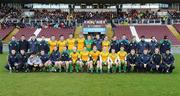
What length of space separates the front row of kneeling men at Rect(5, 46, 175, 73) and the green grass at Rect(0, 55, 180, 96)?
0.47m

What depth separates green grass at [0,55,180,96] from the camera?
11695mm

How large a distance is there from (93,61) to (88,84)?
3085mm

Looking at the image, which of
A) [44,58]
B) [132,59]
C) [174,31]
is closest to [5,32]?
[174,31]

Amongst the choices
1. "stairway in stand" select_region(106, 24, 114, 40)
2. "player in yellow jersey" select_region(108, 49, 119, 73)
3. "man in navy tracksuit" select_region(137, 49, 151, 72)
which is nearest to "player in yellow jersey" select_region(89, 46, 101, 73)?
"player in yellow jersey" select_region(108, 49, 119, 73)

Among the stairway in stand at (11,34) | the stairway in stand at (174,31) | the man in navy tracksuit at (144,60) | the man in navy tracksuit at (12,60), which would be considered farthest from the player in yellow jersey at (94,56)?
the stairway in stand at (174,31)

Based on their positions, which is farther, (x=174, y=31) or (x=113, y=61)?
(x=174, y=31)

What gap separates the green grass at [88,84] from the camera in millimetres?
11695

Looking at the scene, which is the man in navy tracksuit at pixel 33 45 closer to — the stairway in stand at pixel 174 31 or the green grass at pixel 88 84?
the green grass at pixel 88 84

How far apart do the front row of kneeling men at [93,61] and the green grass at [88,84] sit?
18.3 inches

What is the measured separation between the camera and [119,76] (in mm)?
15148

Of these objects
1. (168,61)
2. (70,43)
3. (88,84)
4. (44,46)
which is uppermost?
(70,43)

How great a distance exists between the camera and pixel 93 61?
53.3 feet

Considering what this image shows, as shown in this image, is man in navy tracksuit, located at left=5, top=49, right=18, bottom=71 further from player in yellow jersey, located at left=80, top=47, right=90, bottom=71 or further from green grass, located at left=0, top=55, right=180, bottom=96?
player in yellow jersey, located at left=80, top=47, right=90, bottom=71

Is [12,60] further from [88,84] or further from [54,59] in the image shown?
[88,84]
